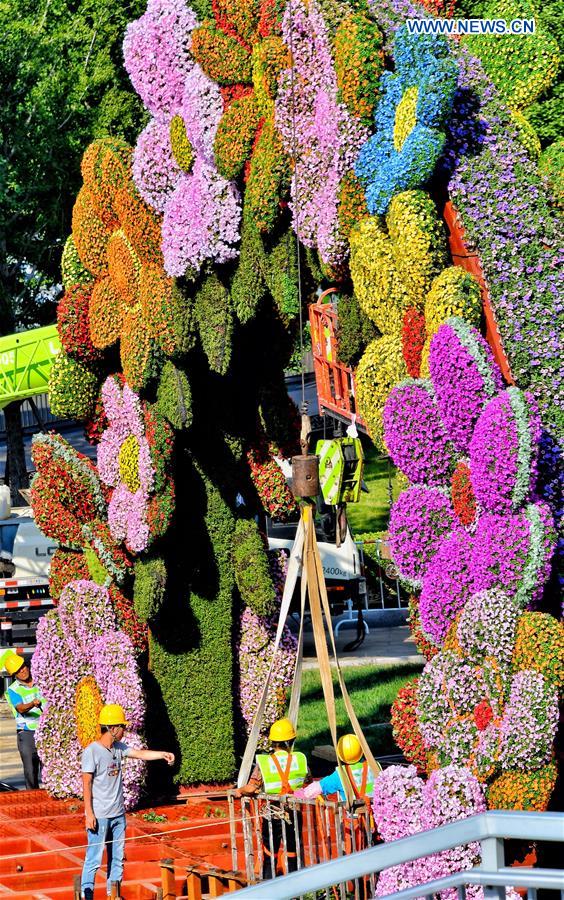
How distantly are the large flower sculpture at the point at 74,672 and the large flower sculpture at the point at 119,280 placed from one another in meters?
1.85

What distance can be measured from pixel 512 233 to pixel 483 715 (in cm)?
270

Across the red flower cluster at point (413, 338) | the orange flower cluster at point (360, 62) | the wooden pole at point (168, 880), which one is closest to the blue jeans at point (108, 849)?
the wooden pole at point (168, 880)

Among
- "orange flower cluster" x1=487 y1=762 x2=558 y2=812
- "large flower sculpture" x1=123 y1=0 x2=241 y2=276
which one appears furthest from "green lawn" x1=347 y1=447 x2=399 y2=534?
"orange flower cluster" x1=487 y1=762 x2=558 y2=812

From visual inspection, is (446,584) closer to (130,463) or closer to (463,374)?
(463,374)

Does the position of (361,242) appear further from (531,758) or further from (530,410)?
(531,758)

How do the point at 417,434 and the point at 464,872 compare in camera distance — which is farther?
the point at 417,434

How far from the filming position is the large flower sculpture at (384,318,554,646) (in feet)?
26.0

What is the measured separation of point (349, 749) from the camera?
8.67 meters

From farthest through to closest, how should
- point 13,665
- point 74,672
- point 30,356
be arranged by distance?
point 30,356 < point 13,665 < point 74,672

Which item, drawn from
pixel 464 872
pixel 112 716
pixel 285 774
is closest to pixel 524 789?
pixel 285 774

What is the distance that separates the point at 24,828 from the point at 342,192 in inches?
204

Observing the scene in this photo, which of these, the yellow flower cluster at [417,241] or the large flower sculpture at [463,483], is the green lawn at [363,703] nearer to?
the large flower sculpture at [463,483]

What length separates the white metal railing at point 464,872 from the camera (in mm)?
3602

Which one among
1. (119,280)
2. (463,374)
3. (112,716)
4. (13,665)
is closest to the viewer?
(463,374)
